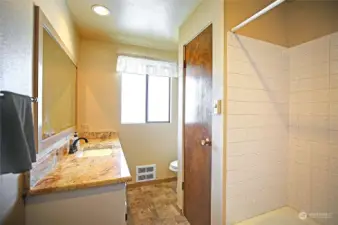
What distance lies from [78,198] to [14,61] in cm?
86

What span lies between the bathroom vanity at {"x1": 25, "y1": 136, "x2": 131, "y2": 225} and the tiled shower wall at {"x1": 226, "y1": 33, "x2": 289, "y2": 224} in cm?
92

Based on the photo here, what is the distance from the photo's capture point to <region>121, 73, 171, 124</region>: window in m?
2.91

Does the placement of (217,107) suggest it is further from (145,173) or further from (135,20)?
(145,173)

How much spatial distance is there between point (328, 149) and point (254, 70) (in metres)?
0.97

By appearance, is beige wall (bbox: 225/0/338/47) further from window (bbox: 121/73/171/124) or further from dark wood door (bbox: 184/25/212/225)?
window (bbox: 121/73/171/124)

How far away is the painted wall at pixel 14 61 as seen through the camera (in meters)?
0.77

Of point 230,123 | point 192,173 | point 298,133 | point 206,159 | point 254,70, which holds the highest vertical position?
point 254,70

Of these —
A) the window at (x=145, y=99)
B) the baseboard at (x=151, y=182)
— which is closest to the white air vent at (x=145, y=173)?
the baseboard at (x=151, y=182)

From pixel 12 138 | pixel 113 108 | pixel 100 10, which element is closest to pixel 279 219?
pixel 12 138

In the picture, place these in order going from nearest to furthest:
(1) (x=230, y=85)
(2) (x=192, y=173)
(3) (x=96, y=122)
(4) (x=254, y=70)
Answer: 1. (1) (x=230, y=85)
2. (4) (x=254, y=70)
3. (2) (x=192, y=173)
4. (3) (x=96, y=122)

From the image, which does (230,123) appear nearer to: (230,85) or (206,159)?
(230,85)

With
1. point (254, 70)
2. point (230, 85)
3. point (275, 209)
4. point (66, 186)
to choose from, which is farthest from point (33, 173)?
point (275, 209)

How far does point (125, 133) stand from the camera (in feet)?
9.30

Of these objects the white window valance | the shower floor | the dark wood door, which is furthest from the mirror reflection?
the shower floor
